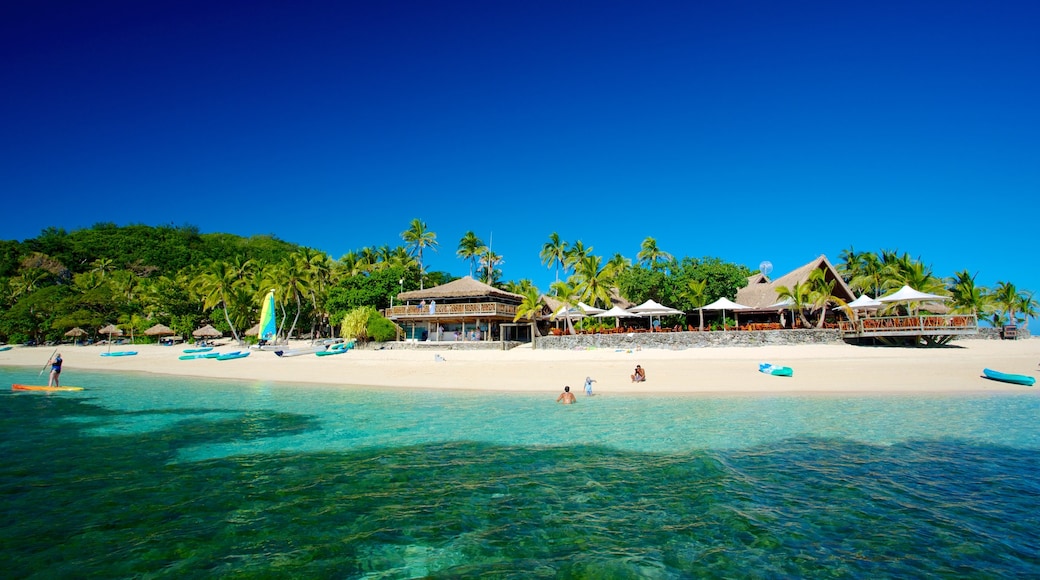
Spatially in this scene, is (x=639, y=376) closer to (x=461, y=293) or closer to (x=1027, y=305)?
(x=461, y=293)

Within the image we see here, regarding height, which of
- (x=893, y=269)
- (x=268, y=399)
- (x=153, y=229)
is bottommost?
(x=268, y=399)

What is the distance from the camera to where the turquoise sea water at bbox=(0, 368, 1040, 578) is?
15.8ft

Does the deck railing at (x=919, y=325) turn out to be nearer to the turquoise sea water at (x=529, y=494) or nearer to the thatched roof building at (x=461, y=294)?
the turquoise sea water at (x=529, y=494)

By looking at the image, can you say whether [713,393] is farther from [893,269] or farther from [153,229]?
[153,229]

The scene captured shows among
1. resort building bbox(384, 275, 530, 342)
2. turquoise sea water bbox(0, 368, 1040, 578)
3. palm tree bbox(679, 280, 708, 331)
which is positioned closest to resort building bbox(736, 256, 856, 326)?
palm tree bbox(679, 280, 708, 331)

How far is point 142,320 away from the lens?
45.6m

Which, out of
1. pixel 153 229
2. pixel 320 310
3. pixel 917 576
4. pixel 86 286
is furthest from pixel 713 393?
pixel 153 229

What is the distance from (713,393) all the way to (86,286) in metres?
62.0

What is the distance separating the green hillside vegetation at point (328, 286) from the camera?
34.8 m

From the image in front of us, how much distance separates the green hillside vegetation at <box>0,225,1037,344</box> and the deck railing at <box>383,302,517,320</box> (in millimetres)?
1547

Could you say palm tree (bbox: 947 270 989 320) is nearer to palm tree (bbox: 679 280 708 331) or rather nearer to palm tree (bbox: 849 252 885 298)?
palm tree (bbox: 849 252 885 298)

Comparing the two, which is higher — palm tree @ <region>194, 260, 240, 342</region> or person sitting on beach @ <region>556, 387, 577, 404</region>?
palm tree @ <region>194, 260, 240, 342</region>

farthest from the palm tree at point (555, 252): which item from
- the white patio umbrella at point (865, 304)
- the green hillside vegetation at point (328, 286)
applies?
the white patio umbrella at point (865, 304)

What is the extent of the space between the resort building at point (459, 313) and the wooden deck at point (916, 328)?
2058 cm
